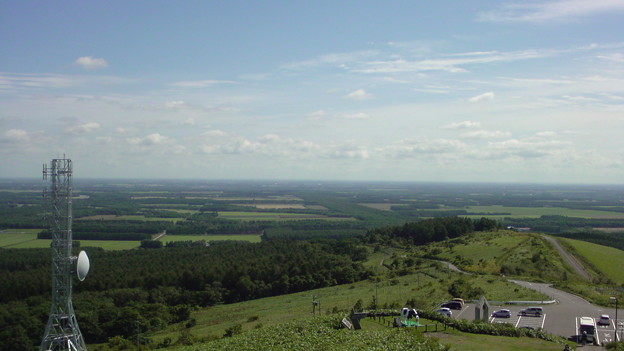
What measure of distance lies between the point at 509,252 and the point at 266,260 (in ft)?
Answer: 144

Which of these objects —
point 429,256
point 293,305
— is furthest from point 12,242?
point 429,256

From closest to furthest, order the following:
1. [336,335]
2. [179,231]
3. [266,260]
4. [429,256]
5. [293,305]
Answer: [336,335] → [293,305] → [429,256] → [266,260] → [179,231]

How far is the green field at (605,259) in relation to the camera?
2628 inches

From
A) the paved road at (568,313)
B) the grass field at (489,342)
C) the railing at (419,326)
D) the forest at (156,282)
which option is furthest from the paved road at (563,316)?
the forest at (156,282)

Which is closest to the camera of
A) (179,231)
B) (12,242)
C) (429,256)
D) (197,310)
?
(197,310)

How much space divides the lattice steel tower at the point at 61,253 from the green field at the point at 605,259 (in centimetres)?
6680

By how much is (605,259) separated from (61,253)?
77.6 meters

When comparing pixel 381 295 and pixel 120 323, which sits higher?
pixel 381 295

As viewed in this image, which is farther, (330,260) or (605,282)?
(330,260)

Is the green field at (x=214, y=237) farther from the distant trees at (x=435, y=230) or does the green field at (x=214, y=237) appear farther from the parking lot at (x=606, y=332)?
the parking lot at (x=606, y=332)

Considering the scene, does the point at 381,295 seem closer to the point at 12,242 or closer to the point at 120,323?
the point at 120,323

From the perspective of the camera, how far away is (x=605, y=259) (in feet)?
242

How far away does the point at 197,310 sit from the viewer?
67.5 m

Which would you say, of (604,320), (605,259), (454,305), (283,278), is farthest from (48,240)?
(604,320)
